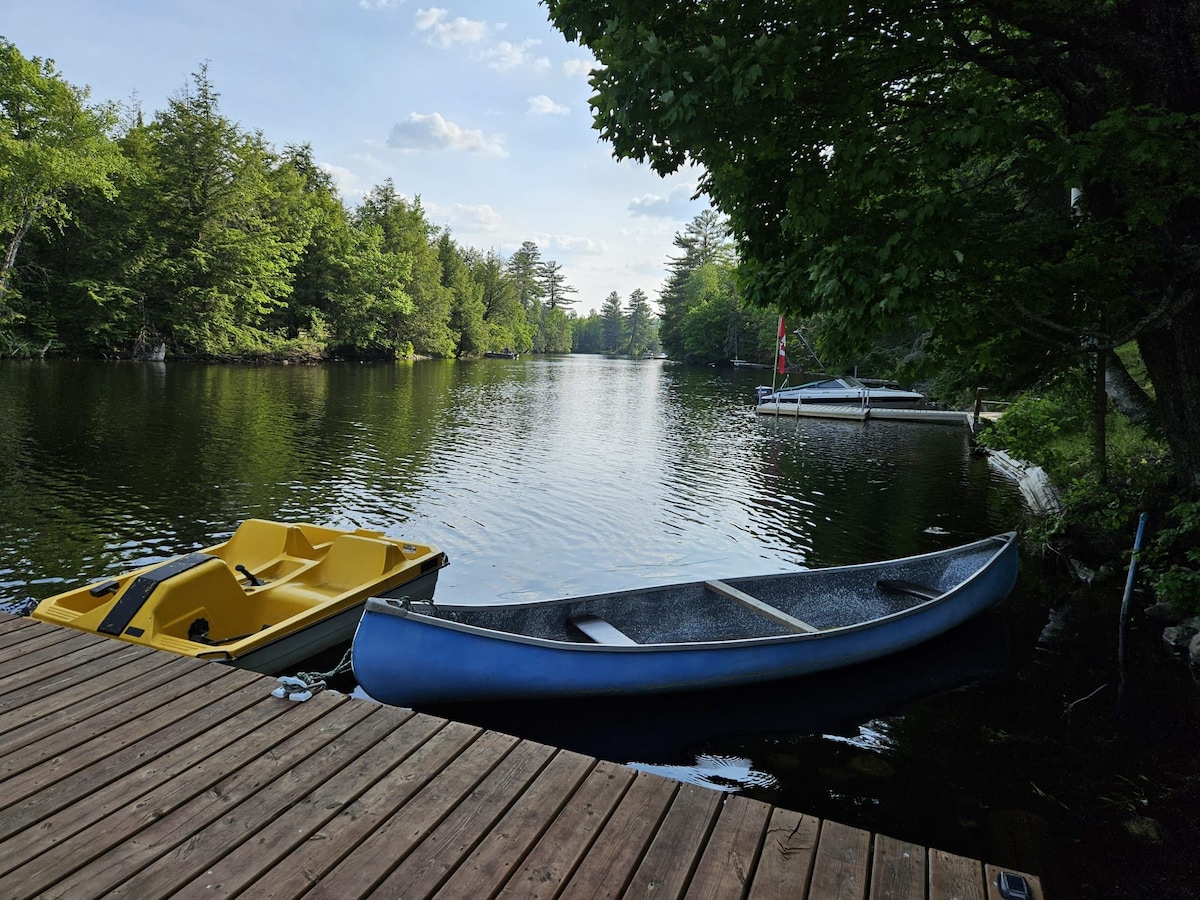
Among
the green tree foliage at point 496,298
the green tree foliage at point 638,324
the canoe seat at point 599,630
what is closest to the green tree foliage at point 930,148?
the canoe seat at point 599,630

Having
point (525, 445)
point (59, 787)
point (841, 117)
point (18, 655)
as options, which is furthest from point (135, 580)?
point (525, 445)

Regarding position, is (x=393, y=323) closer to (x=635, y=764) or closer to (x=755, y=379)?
(x=755, y=379)

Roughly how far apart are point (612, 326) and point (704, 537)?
148369mm

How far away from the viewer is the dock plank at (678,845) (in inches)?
114

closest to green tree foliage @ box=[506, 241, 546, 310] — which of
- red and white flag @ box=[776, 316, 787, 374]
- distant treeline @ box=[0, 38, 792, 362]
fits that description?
distant treeline @ box=[0, 38, 792, 362]

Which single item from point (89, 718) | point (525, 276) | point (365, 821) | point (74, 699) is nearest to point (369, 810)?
point (365, 821)

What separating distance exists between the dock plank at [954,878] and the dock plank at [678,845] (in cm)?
96

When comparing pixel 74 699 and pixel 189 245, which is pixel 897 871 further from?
pixel 189 245

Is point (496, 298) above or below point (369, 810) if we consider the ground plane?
above

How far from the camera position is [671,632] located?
7.54 metres

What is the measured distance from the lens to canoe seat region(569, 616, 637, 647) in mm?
6715

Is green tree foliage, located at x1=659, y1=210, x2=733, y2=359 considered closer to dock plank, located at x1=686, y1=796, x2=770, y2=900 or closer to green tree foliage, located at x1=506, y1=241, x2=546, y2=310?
green tree foliage, located at x1=506, y1=241, x2=546, y2=310

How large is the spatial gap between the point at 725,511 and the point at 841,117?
9380 millimetres

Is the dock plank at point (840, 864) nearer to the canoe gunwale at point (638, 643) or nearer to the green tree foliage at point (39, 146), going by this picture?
the canoe gunwale at point (638, 643)
